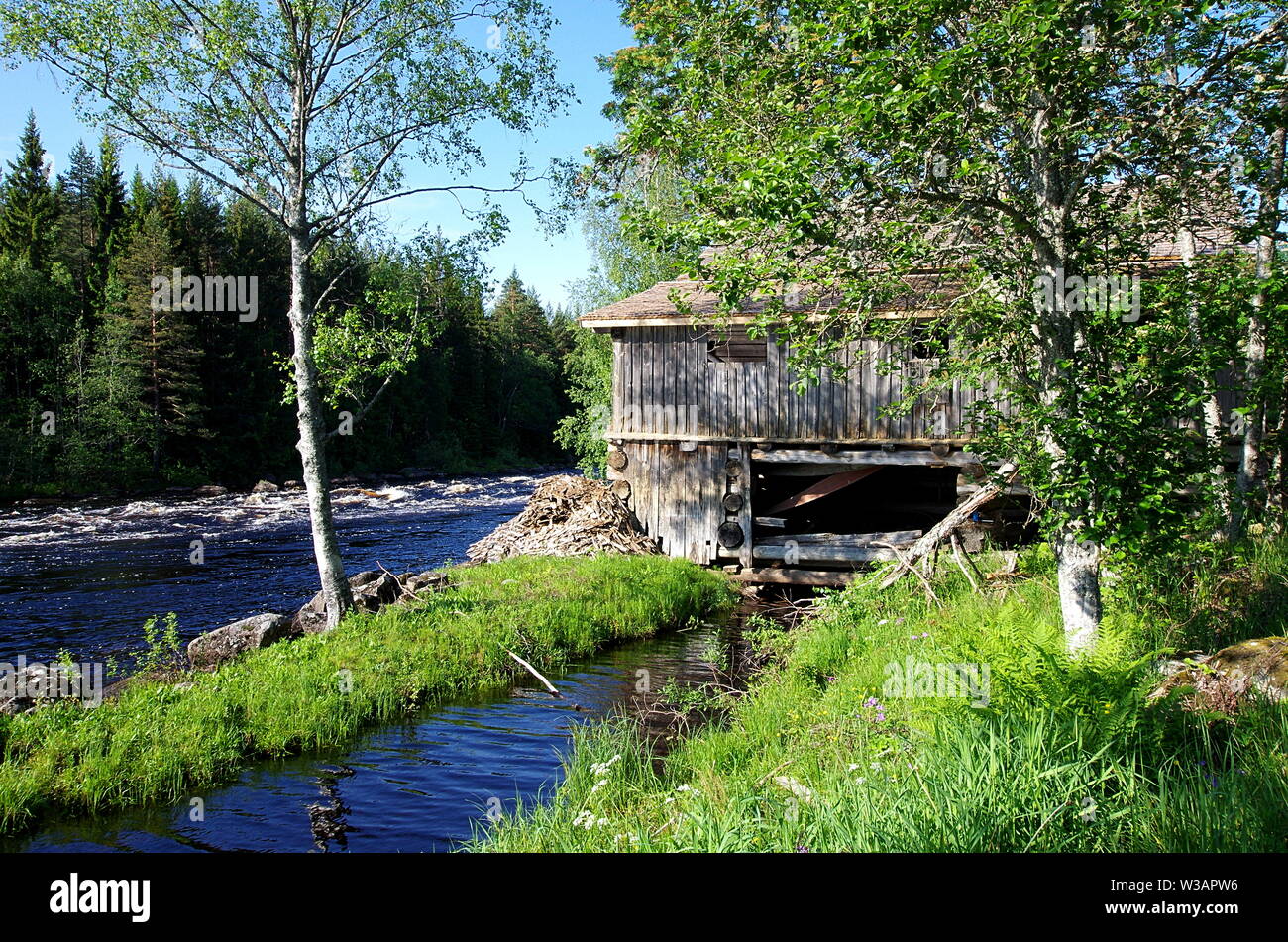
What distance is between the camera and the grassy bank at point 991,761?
13.3 ft

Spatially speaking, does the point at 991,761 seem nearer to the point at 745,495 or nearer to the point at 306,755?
the point at 306,755

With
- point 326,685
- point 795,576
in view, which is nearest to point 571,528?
point 795,576

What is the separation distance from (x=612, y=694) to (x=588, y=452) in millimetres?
17032

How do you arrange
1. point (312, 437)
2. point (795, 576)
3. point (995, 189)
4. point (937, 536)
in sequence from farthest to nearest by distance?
1. point (795, 576)
2. point (937, 536)
3. point (312, 437)
4. point (995, 189)

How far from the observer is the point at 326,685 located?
9.77 m

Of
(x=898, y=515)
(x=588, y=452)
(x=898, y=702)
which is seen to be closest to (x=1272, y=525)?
(x=898, y=702)

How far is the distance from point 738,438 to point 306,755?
10.9 metres

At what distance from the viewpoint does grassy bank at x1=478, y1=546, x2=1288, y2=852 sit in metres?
4.06

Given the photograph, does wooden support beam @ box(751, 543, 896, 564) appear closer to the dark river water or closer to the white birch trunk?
the dark river water

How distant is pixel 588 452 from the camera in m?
27.3
